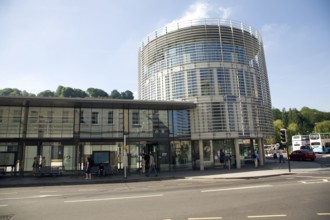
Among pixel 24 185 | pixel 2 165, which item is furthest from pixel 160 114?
pixel 2 165

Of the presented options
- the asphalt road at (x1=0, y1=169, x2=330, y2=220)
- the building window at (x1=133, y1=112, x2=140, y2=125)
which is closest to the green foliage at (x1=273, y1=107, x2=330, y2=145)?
the building window at (x1=133, y1=112, x2=140, y2=125)

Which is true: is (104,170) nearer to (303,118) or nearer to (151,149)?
(151,149)

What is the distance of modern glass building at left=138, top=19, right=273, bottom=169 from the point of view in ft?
81.7

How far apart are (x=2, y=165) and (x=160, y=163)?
14.1 meters

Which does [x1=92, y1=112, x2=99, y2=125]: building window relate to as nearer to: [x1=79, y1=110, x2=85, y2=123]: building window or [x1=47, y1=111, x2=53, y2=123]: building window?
[x1=79, y1=110, x2=85, y2=123]: building window

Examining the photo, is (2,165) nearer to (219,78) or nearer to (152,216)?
(152,216)

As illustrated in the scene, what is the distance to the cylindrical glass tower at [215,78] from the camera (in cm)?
2491

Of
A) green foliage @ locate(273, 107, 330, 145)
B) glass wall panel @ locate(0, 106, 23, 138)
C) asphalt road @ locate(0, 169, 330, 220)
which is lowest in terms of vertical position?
asphalt road @ locate(0, 169, 330, 220)

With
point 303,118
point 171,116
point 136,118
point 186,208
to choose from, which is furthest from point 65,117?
point 303,118

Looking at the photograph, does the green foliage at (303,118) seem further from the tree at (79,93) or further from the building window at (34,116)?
the building window at (34,116)

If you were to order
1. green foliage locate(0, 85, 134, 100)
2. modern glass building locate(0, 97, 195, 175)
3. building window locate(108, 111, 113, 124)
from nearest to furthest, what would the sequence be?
modern glass building locate(0, 97, 195, 175) < building window locate(108, 111, 113, 124) < green foliage locate(0, 85, 134, 100)

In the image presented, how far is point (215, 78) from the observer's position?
83.7 feet

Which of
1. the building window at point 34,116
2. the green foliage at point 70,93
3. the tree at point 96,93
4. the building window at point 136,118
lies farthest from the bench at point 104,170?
the tree at point 96,93

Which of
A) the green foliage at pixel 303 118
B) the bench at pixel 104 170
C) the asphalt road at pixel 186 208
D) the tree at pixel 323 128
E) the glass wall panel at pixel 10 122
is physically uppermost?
the green foliage at pixel 303 118
